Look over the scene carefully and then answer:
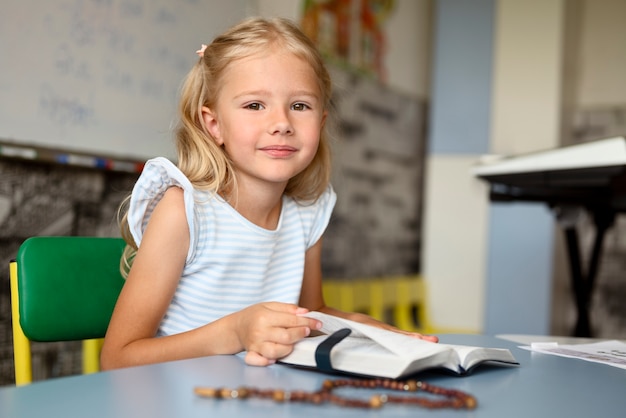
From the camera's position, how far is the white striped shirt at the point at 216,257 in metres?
1.09

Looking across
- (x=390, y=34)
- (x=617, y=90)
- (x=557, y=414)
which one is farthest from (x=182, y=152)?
(x=617, y=90)

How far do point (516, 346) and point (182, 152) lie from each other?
2.03 feet

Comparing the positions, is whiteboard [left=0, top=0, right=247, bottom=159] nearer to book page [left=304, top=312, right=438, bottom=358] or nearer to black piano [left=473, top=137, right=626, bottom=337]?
black piano [left=473, top=137, right=626, bottom=337]

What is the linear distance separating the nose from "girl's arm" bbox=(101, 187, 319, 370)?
170 mm

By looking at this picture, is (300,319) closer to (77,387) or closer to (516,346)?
(77,387)

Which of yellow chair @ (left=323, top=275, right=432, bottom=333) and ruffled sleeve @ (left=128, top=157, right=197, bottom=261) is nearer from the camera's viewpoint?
ruffled sleeve @ (left=128, top=157, right=197, bottom=261)

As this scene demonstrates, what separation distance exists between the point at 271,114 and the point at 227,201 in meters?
0.17

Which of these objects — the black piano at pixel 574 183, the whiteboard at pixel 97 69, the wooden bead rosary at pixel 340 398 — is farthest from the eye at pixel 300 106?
the whiteboard at pixel 97 69

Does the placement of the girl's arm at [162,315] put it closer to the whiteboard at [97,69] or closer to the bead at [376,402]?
the bead at [376,402]

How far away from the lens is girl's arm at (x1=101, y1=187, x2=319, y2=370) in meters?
0.78

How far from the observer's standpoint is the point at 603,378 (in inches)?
30.8

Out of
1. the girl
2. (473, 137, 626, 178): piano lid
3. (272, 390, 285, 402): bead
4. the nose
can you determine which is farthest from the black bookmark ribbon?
(473, 137, 626, 178): piano lid

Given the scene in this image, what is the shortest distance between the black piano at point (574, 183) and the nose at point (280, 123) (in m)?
0.80

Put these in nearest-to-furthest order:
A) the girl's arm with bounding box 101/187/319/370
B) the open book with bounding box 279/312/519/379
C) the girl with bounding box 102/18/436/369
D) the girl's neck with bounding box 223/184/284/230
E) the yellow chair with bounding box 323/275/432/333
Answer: the open book with bounding box 279/312/519/379, the girl's arm with bounding box 101/187/319/370, the girl with bounding box 102/18/436/369, the girl's neck with bounding box 223/184/284/230, the yellow chair with bounding box 323/275/432/333
